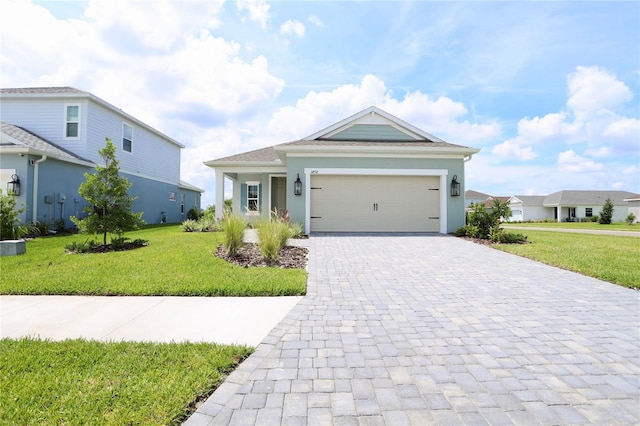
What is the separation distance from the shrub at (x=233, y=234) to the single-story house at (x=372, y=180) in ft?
15.6

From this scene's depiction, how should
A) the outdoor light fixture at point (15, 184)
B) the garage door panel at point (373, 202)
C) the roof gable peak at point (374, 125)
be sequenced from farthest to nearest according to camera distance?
the roof gable peak at point (374, 125) → the garage door panel at point (373, 202) → the outdoor light fixture at point (15, 184)

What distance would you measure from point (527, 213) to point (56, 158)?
53.1m

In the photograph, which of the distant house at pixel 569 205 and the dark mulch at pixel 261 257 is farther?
the distant house at pixel 569 205

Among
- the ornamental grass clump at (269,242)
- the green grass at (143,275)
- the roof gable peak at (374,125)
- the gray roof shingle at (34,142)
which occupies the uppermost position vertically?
the roof gable peak at (374,125)

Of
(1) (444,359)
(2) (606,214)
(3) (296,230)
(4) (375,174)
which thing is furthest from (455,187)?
(2) (606,214)

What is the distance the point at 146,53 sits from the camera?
29.0 feet

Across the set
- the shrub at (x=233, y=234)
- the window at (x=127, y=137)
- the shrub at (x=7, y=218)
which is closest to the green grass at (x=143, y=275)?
the shrub at (x=233, y=234)

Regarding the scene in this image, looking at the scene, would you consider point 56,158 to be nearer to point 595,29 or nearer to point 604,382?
point 604,382

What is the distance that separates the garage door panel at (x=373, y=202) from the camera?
12.2 metres

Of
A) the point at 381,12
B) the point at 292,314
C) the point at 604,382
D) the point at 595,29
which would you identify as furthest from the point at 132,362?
the point at 595,29

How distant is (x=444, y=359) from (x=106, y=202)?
9.17 metres

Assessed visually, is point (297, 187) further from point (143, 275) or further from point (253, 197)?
point (143, 275)

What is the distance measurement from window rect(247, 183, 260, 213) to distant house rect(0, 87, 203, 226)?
651cm

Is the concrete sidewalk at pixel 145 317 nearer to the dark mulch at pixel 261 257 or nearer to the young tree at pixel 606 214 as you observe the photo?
the dark mulch at pixel 261 257
